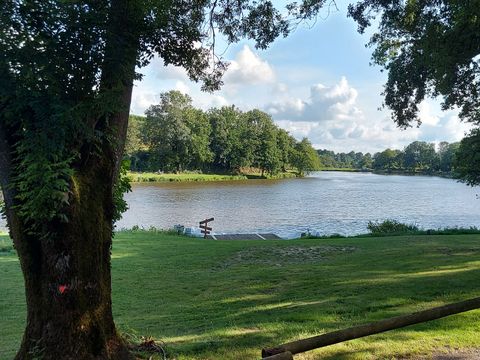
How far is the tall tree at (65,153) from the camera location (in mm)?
3361

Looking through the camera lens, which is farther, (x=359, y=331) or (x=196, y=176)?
(x=196, y=176)

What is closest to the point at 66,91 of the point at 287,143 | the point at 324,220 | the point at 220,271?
the point at 220,271

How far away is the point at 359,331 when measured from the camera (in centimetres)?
310

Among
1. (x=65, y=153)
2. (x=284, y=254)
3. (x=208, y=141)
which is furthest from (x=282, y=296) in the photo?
(x=208, y=141)

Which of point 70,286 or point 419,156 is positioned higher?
point 419,156

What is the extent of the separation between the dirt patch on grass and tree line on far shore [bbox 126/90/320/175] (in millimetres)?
58375

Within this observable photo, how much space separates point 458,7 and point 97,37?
279 inches

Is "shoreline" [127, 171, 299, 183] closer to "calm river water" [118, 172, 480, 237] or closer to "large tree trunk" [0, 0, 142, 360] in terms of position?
"calm river water" [118, 172, 480, 237]

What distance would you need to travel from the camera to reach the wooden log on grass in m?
2.77

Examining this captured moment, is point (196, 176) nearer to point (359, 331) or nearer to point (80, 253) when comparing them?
point (80, 253)

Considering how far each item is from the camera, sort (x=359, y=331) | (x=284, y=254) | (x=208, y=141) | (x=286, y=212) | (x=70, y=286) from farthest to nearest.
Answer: (x=208, y=141)
(x=286, y=212)
(x=284, y=254)
(x=70, y=286)
(x=359, y=331)

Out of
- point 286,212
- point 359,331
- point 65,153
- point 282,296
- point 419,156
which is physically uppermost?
point 419,156

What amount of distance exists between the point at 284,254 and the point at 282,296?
7.04 metres

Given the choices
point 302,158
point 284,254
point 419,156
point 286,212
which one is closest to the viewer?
point 284,254
